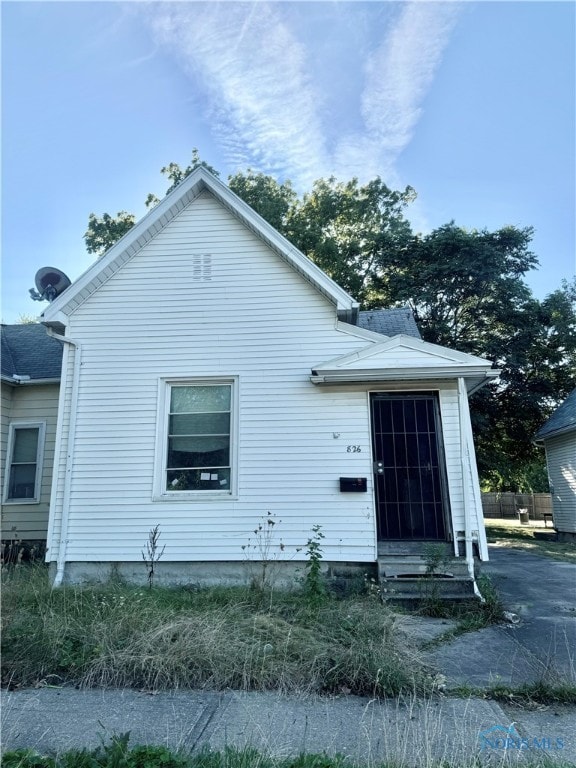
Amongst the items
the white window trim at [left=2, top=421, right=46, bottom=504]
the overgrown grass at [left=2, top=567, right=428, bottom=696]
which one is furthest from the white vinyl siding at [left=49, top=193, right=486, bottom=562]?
the white window trim at [left=2, top=421, right=46, bottom=504]

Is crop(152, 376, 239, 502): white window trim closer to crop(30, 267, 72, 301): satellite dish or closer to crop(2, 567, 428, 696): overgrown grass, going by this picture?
crop(2, 567, 428, 696): overgrown grass

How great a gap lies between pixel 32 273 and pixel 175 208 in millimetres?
4570

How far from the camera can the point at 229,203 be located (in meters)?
7.84

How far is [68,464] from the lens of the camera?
716 centimetres

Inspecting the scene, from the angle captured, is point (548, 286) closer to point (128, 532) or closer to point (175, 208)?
point (175, 208)

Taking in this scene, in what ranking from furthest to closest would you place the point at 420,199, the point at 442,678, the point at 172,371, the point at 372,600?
the point at 420,199 → the point at 172,371 → the point at 372,600 → the point at 442,678

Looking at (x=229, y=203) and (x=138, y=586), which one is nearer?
(x=138, y=586)

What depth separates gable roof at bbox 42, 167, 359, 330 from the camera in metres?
7.46

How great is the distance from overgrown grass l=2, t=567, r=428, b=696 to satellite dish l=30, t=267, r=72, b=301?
7419mm

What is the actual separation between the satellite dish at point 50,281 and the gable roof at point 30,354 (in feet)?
3.59

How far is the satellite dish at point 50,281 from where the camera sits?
10391 mm

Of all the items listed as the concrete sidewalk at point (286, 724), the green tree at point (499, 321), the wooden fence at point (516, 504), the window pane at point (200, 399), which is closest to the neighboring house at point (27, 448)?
the window pane at point (200, 399)

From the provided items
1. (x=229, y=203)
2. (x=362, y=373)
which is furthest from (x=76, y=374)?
(x=362, y=373)

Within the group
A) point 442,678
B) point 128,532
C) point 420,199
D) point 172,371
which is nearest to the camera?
point 442,678
